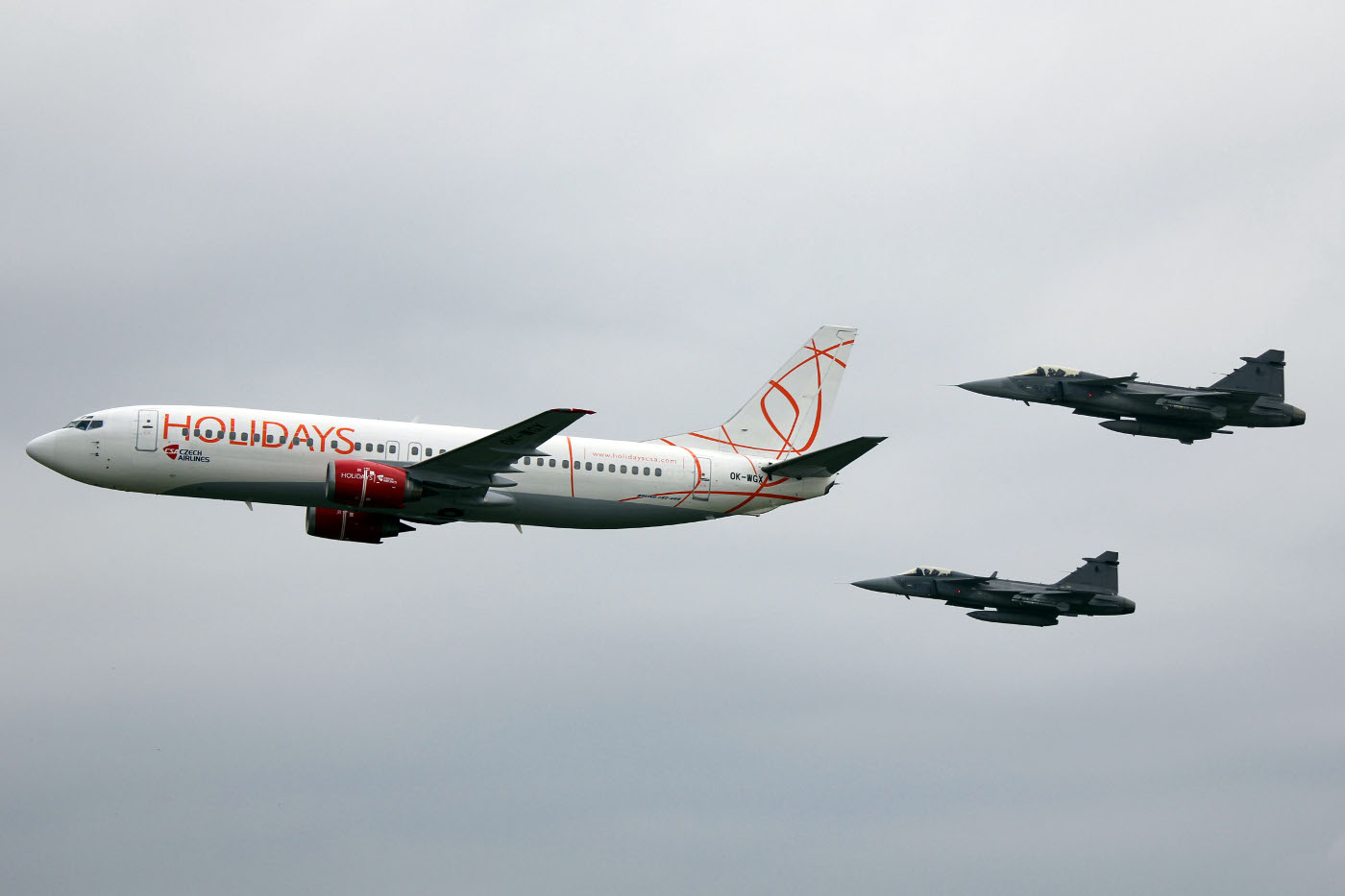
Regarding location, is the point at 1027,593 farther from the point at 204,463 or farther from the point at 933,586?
the point at 204,463

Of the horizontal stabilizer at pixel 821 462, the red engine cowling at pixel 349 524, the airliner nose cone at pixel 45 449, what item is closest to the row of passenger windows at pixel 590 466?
the horizontal stabilizer at pixel 821 462

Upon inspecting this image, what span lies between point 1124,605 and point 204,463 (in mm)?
60265

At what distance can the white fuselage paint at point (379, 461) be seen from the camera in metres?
61.4

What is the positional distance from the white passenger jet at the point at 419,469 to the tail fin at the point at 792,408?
73 centimetres

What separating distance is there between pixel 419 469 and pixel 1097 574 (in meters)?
54.5

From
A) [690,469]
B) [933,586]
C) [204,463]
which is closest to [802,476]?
[690,469]

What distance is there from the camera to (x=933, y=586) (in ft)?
331

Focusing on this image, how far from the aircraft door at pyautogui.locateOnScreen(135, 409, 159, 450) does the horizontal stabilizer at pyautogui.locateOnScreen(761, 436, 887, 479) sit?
2311 cm

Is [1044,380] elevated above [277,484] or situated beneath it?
elevated above

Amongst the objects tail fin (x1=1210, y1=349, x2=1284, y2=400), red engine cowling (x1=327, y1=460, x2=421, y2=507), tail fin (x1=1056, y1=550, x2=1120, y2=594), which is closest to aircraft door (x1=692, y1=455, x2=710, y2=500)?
red engine cowling (x1=327, y1=460, x2=421, y2=507)

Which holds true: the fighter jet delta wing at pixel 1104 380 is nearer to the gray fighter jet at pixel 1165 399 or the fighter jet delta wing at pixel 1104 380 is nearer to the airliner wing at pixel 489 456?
the gray fighter jet at pixel 1165 399

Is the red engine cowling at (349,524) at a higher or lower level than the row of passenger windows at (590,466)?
lower

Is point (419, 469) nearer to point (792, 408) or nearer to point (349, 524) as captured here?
point (349, 524)

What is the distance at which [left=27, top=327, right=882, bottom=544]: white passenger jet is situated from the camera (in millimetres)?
61344
